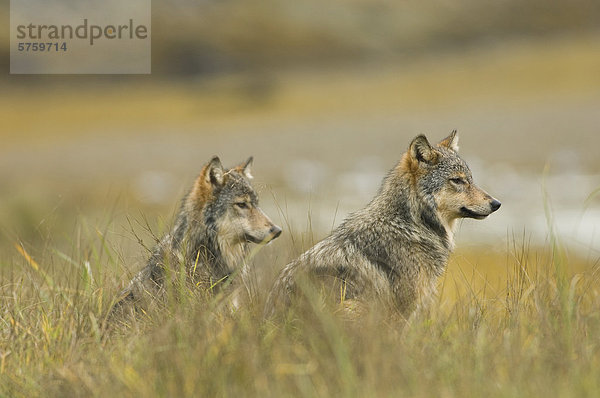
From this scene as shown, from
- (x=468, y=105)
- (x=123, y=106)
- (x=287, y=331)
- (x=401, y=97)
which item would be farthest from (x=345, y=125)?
(x=287, y=331)

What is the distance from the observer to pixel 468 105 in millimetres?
37531

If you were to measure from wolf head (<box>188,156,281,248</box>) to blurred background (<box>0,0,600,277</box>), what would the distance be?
277mm

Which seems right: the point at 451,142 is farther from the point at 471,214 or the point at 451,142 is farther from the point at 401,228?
the point at 401,228

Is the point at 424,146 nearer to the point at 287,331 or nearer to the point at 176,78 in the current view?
the point at 287,331

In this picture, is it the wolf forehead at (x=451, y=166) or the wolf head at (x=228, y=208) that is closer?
the wolf forehead at (x=451, y=166)

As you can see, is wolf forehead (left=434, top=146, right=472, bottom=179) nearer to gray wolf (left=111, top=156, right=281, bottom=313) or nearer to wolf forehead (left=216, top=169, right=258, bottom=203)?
gray wolf (left=111, top=156, right=281, bottom=313)

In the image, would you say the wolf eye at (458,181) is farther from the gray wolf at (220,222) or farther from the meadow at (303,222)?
the gray wolf at (220,222)

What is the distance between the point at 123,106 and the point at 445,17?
34180 mm

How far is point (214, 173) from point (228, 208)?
0.29m

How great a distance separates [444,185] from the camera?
5.85 m

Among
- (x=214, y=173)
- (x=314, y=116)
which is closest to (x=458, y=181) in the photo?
(x=214, y=173)

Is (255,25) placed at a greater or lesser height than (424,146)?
greater

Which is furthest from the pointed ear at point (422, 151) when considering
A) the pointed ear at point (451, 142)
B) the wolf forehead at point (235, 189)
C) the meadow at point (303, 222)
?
Answer: the wolf forehead at point (235, 189)

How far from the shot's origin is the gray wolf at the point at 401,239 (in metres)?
5.16
